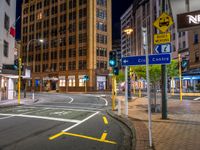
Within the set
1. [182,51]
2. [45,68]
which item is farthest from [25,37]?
[182,51]

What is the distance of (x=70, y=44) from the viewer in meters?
65.3

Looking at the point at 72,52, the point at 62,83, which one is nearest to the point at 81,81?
the point at 62,83

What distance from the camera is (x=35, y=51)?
74.4 meters

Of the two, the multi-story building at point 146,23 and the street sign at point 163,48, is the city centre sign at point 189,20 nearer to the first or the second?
the street sign at point 163,48

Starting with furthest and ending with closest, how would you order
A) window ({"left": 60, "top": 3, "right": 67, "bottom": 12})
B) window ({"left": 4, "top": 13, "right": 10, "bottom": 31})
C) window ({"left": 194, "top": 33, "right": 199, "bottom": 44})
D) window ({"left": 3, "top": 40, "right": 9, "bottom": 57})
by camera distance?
window ({"left": 60, "top": 3, "right": 67, "bottom": 12}) < window ({"left": 194, "top": 33, "right": 199, "bottom": 44}) < window ({"left": 4, "top": 13, "right": 10, "bottom": 31}) < window ({"left": 3, "top": 40, "right": 9, "bottom": 57})

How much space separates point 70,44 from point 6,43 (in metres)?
37.1

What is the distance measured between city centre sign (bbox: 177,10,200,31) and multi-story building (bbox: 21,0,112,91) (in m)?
53.0

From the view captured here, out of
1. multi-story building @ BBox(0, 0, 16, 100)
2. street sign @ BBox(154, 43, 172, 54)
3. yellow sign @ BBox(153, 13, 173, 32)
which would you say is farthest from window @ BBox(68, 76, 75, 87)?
street sign @ BBox(154, 43, 172, 54)

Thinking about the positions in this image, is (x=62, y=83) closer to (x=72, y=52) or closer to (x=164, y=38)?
(x=72, y=52)

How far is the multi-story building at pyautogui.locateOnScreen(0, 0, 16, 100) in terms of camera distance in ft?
87.1

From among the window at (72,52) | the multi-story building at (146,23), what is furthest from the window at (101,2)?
the window at (72,52)

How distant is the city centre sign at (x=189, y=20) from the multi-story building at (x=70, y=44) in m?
53.0

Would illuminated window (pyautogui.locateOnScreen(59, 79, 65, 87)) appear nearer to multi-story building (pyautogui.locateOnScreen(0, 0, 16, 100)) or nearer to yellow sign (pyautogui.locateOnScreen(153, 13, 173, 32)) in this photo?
multi-story building (pyautogui.locateOnScreen(0, 0, 16, 100))

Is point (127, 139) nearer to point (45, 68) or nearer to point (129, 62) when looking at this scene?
point (129, 62)
